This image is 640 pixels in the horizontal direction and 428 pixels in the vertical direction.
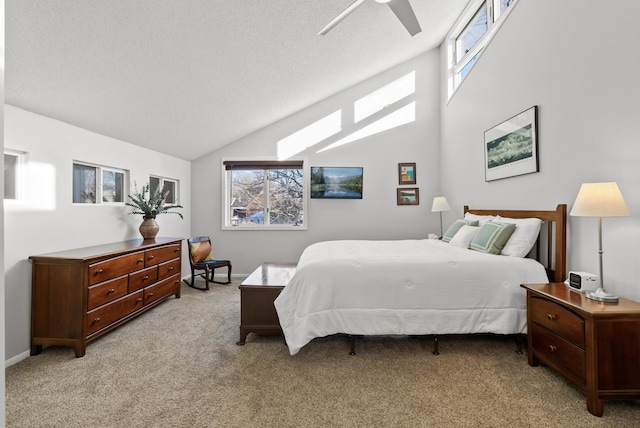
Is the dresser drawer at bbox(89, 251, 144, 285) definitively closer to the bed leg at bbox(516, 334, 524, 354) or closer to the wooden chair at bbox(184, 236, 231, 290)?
the wooden chair at bbox(184, 236, 231, 290)

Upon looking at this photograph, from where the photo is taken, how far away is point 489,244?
108 inches

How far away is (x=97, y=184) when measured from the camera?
3193mm

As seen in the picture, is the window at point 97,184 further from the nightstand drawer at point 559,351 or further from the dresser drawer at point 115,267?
the nightstand drawer at point 559,351

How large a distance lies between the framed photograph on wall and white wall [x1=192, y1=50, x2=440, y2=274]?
59.4 inches

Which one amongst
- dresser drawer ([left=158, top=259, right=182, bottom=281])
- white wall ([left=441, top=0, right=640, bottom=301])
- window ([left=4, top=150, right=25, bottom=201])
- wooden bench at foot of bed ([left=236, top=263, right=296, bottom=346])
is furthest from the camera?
dresser drawer ([left=158, top=259, right=182, bottom=281])

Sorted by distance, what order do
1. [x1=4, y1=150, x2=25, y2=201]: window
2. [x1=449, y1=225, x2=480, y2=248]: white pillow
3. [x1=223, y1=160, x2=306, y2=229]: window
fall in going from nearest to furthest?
1. [x1=4, y1=150, x2=25, y2=201]: window
2. [x1=449, y1=225, x2=480, y2=248]: white pillow
3. [x1=223, y1=160, x2=306, y2=229]: window

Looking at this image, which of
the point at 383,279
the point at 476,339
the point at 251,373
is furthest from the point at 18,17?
the point at 476,339

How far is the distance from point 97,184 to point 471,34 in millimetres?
5269

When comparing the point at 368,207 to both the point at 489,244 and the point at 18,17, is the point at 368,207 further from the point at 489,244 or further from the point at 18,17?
the point at 18,17

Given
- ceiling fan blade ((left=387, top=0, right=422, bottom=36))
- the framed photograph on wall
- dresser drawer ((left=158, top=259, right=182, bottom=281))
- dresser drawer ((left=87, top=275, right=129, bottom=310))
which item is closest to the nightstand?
the framed photograph on wall

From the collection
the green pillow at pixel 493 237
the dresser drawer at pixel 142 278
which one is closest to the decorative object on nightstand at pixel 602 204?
the green pillow at pixel 493 237

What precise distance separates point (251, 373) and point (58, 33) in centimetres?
261

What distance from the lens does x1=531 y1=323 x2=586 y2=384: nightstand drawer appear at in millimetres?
1723

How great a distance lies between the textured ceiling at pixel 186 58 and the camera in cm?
193
